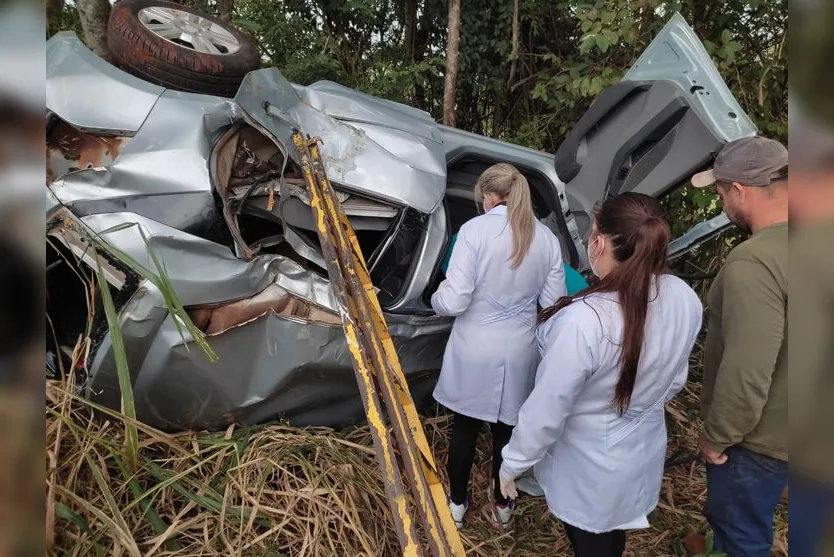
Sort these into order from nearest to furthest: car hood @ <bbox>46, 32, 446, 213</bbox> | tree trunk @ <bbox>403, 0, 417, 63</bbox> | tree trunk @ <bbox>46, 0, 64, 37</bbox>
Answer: tree trunk @ <bbox>46, 0, 64, 37</bbox>, car hood @ <bbox>46, 32, 446, 213</bbox>, tree trunk @ <bbox>403, 0, 417, 63</bbox>

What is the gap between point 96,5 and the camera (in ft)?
13.3

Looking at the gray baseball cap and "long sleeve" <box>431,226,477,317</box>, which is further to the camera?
"long sleeve" <box>431,226,477,317</box>

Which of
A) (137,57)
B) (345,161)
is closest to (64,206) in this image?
(345,161)

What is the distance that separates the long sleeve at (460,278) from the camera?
2.05m

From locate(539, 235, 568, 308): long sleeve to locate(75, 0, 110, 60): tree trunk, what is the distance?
3.76m

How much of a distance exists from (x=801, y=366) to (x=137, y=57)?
3194mm

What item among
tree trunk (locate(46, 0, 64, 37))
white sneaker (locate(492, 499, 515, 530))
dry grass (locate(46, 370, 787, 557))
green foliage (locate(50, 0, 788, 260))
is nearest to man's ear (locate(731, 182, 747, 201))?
dry grass (locate(46, 370, 787, 557))

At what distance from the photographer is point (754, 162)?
1535 millimetres

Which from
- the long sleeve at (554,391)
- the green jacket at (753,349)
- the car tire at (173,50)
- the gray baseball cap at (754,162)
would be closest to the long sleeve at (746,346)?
the green jacket at (753,349)

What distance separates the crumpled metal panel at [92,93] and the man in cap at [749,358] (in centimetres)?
230

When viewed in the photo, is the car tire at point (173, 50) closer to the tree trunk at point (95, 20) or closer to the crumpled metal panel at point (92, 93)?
the crumpled metal panel at point (92, 93)

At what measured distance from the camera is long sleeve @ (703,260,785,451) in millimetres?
1490

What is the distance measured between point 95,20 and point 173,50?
1934 mm

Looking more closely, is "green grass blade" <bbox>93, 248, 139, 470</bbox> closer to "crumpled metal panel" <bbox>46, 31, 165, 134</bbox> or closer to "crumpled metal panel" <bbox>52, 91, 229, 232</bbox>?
"crumpled metal panel" <bbox>52, 91, 229, 232</bbox>
